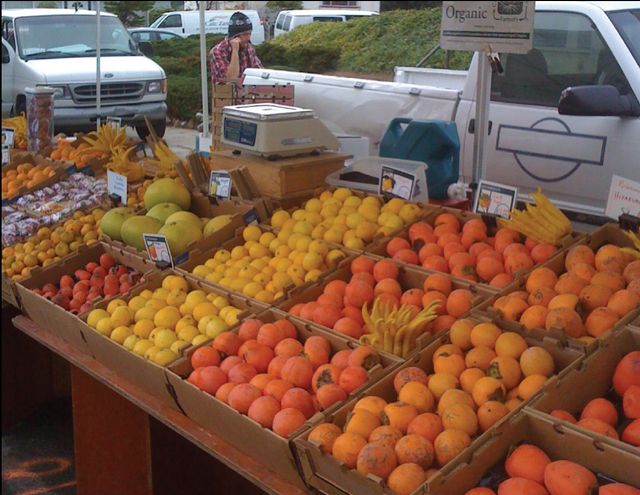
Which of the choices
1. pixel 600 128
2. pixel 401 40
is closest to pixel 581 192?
pixel 600 128

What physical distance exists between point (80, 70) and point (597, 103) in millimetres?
5231

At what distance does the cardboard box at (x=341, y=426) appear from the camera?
1.72 m

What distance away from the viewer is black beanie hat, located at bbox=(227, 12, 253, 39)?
5.18 m

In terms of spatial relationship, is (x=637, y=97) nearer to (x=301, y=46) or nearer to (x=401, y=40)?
(x=301, y=46)

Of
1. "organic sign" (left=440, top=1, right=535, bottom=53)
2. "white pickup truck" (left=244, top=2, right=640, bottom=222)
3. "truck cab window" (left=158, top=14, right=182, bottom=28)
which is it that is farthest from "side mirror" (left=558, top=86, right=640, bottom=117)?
"truck cab window" (left=158, top=14, right=182, bottom=28)

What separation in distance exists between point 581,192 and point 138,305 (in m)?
3.06

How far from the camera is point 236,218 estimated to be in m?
3.36

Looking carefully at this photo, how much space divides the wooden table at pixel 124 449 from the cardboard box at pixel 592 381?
4.21 feet

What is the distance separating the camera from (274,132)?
3566 millimetres

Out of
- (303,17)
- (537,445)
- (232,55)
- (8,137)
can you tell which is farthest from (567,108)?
(303,17)

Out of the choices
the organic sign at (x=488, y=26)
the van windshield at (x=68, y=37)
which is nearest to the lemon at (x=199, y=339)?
the organic sign at (x=488, y=26)

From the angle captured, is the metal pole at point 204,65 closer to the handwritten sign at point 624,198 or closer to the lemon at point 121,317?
the lemon at point 121,317

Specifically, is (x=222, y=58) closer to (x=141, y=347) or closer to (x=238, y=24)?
(x=238, y=24)

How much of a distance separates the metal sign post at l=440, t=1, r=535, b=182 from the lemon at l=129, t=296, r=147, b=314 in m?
1.68
